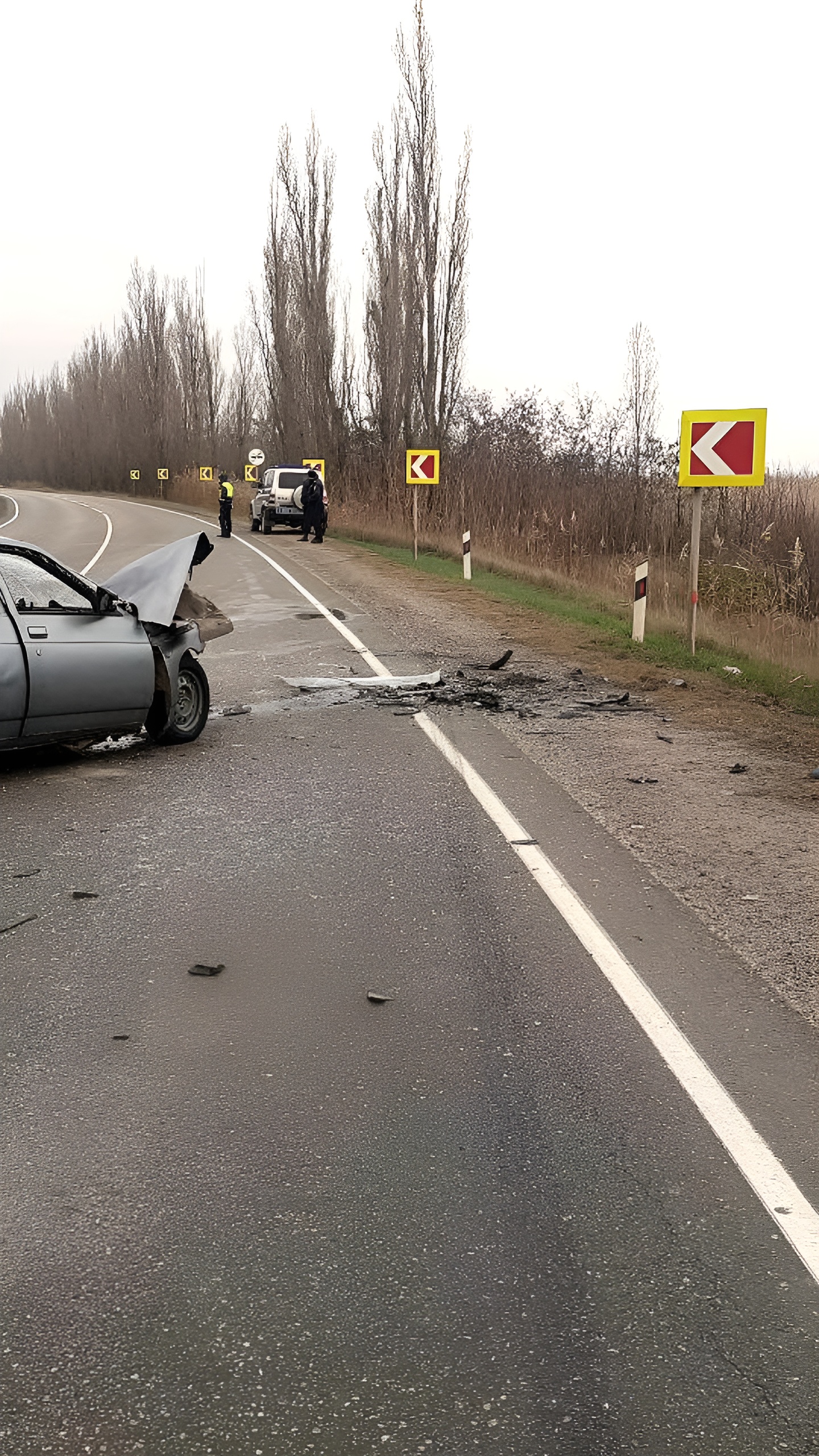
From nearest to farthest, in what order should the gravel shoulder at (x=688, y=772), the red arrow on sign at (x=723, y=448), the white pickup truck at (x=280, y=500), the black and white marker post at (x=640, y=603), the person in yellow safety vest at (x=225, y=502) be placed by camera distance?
1. the gravel shoulder at (x=688, y=772)
2. the red arrow on sign at (x=723, y=448)
3. the black and white marker post at (x=640, y=603)
4. the person in yellow safety vest at (x=225, y=502)
5. the white pickup truck at (x=280, y=500)

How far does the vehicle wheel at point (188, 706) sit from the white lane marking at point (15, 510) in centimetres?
3732

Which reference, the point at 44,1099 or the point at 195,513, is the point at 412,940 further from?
the point at 195,513

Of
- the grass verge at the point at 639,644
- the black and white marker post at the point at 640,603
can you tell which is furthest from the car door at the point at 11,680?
the black and white marker post at the point at 640,603

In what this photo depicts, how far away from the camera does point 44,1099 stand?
3.89 meters

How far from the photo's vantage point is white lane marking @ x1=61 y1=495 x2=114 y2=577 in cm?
2749

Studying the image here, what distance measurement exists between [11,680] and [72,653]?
1.89ft

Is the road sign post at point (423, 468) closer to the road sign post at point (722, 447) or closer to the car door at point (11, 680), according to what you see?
the road sign post at point (722, 447)

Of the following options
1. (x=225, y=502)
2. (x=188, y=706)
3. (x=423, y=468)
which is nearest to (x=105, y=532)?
(x=225, y=502)

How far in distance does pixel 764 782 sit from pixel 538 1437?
21.7 feet

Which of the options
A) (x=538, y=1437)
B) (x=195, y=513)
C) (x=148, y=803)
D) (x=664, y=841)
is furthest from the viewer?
(x=195, y=513)

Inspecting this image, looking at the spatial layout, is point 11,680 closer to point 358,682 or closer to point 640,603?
point 358,682

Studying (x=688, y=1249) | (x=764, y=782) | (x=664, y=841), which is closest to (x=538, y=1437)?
(x=688, y=1249)

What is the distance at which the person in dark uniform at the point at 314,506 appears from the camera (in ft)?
113

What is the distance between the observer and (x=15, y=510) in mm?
60125
